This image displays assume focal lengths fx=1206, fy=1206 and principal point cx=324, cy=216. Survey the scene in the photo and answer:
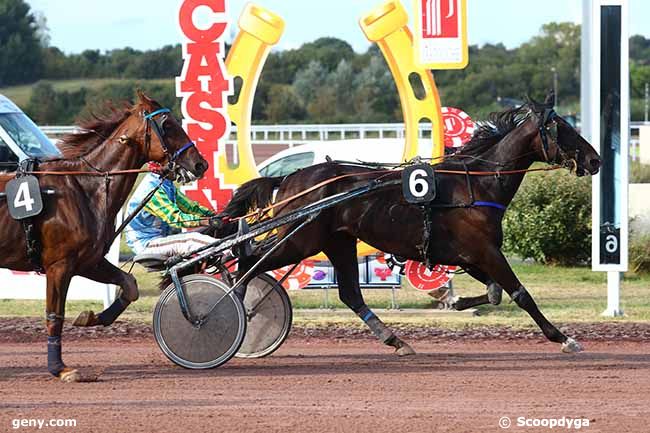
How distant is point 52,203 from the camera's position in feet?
26.3

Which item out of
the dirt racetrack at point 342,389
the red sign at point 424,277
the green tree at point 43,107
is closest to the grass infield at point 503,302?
the red sign at point 424,277

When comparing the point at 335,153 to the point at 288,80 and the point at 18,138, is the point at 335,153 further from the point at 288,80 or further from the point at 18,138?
the point at 288,80

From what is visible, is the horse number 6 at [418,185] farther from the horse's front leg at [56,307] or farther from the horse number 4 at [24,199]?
the horse number 4 at [24,199]

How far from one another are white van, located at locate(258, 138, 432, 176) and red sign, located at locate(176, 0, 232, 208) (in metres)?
3.08

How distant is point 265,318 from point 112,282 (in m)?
1.20

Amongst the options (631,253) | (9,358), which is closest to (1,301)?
(9,358)

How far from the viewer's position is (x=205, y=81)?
37.2 ft

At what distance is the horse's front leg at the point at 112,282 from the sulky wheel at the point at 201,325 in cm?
29

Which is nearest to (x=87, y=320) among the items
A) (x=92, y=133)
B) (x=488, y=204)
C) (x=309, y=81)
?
(x=92, y=133)

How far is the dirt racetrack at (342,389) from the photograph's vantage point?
270 inches

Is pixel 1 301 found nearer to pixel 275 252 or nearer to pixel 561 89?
pixel 275 252

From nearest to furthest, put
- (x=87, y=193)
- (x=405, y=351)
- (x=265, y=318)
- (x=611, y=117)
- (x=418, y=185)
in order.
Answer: (x=87, y=193)
(x=418, y=185)
(x=265, y=318)
(x=405, y=351)
(x=611, y=117)

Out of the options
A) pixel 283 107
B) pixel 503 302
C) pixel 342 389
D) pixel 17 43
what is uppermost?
pixel 17 43

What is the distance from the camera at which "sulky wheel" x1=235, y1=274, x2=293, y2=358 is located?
29.6 ft
